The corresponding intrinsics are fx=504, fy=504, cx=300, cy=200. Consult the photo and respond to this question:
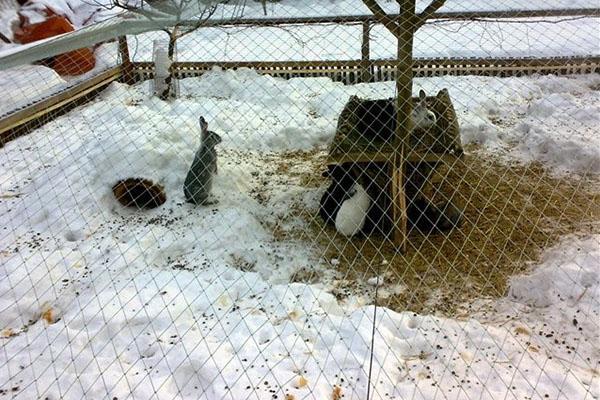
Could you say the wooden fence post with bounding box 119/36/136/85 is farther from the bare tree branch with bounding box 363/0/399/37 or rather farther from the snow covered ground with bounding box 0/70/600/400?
the bare tree branch with bounding box 363/0/399/37

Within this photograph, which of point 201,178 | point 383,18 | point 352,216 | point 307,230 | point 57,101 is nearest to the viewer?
point 383,18

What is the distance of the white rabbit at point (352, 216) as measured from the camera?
3488 millimetres

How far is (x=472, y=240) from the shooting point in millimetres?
3354

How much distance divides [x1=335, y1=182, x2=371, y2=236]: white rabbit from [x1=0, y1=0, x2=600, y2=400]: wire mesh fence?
0.01 meters

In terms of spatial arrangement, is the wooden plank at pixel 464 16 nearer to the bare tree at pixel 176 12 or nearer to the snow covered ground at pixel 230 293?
the bare tree at pixel 176 12

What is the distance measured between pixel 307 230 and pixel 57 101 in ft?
10.6

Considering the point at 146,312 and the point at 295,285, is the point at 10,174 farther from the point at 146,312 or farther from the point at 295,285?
the point at 295,285

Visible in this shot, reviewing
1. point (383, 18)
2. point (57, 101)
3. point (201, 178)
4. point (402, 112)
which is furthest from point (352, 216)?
point (57, 101)

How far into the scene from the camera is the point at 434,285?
9.75ft

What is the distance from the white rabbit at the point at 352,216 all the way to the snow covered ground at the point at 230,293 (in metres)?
0.29

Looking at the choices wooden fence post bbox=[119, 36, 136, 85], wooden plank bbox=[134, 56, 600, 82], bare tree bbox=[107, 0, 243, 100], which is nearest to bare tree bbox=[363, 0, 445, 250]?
bare tree bbox=[107, 0, 243, 100]

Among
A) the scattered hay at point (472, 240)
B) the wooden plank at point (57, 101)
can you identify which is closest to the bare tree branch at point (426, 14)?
the scattered hay at point (472, 240)

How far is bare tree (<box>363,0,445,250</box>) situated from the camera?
2.96 meters

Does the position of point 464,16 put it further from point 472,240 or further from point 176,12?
point 176,12
